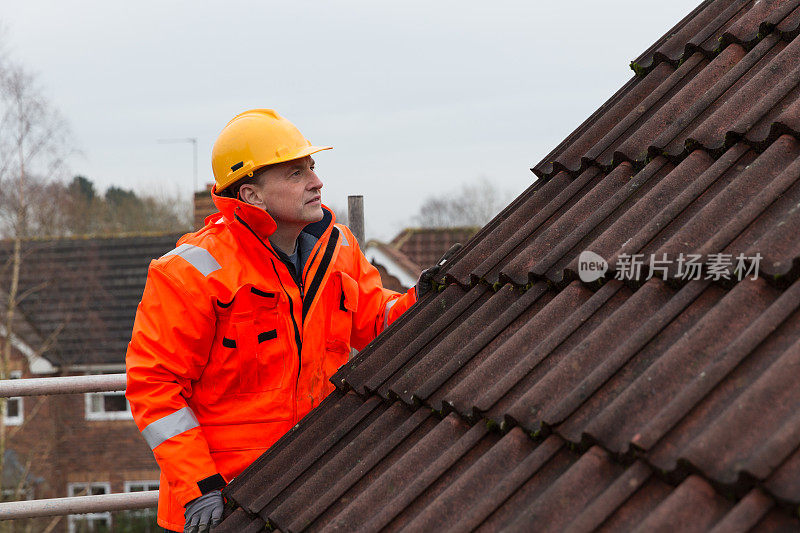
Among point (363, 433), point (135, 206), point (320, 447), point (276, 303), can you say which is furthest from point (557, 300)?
point (135, 206)

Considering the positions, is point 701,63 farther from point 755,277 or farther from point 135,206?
point 135,206

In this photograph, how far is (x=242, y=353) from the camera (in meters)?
3.35

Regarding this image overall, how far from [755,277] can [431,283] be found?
4.69 feet

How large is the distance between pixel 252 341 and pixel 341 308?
0.51 m

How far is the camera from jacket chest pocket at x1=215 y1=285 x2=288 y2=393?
10.9 feet

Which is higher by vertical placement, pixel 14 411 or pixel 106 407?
pixel 106 407

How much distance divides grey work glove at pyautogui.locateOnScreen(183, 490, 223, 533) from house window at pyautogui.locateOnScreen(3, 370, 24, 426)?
20.9 meters

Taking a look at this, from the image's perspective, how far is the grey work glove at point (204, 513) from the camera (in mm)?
2879

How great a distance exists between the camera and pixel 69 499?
4477 millimetres

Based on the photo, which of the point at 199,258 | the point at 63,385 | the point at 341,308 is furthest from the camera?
the point at 63,385

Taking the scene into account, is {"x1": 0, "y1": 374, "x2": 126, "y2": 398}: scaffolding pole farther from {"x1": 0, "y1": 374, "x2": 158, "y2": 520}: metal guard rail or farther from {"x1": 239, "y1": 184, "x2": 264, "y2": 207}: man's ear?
{"x1": 239, "y1": 184, "x2": 264, "y2": 207}: man's ear

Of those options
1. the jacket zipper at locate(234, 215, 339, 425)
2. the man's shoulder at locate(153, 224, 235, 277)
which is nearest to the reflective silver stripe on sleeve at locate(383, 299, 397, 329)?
the jacket zipper at locate(234, 215, 339, 425)

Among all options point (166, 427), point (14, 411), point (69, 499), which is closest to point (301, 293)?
point (166, 427)

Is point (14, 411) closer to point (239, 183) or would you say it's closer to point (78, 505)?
point (78, 505)
